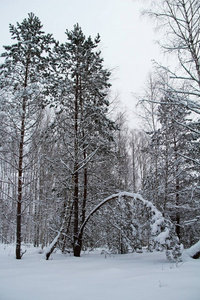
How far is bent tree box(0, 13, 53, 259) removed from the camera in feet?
25.8

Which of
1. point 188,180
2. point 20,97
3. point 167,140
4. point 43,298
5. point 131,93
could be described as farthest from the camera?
point 188,180

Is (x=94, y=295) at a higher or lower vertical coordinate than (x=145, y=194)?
lower

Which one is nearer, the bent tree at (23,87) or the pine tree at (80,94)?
the bent tree at (23,87)

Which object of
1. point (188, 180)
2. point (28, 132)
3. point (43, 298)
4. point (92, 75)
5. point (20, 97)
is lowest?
point (43, 298)

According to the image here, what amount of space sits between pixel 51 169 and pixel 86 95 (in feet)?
12.5

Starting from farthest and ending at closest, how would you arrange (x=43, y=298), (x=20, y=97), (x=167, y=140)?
(x=167, y=140), (x=20, y=97), (x=43, y=298)

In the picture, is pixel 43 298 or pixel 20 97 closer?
pixel 43 298

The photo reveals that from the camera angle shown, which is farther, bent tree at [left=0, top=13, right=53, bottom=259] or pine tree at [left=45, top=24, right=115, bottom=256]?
pine tree at [left=45, top=24, right=115, bottom=256]

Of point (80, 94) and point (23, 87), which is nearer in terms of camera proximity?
point (23, 87)

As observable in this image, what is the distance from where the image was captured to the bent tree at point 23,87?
25.8 feet

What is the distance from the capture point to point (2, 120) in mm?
7902

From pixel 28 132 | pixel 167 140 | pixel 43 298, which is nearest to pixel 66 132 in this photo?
pixel 28 132

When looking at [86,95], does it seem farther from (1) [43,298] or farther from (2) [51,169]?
(1) [43,298]

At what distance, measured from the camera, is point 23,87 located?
28.0 feet
